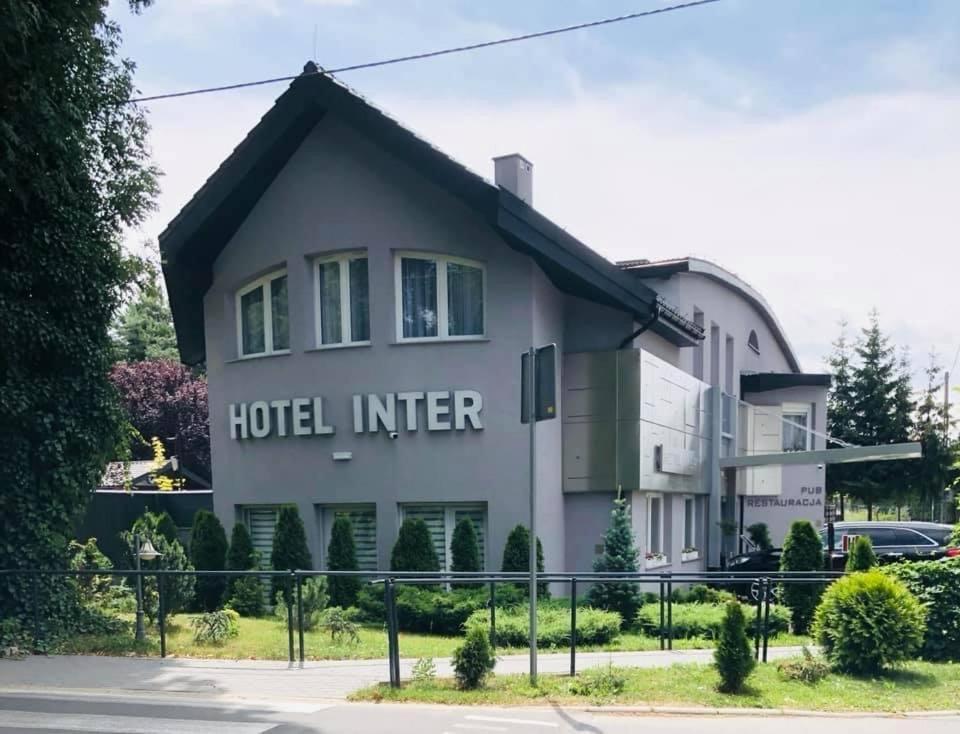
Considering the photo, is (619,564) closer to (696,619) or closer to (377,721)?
(696,619)

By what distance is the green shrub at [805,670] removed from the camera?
8508 millimetres

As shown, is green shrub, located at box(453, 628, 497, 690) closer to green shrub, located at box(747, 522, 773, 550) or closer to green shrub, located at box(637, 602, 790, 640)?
green shrub, located at box(637, 602, 790, 640)

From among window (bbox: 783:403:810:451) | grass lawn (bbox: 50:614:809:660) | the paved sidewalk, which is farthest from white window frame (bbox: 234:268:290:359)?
window (bbox: 783:403:810:451)

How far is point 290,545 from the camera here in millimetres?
15523

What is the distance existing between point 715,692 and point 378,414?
861 cm

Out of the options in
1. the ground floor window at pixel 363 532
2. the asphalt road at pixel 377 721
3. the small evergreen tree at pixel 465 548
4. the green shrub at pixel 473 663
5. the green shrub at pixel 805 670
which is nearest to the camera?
the asphalt road at pixel 377 721

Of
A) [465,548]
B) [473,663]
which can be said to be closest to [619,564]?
[465,548]

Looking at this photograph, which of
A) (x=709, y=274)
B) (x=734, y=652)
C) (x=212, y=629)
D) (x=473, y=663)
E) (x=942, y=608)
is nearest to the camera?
(x=734, y=652)

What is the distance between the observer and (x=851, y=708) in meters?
7.65

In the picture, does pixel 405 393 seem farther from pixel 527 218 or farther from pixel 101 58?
pixel 101 58

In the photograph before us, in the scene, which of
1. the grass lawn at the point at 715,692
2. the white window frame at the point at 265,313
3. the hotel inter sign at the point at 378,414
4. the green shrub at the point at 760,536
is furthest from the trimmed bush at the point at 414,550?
the green shrub at the point at 760,536

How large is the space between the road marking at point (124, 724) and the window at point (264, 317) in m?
9.49

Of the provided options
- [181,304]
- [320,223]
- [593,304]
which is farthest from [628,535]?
[181,304]

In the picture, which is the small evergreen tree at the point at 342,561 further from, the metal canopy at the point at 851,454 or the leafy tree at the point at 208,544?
the metal canopy at the point at 851,454
